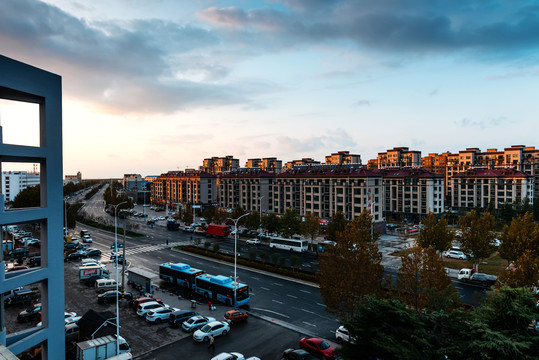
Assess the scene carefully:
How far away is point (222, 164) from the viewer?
15650cm

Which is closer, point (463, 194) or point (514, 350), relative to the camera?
point (514, 350)

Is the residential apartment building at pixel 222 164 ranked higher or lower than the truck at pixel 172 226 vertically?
higher

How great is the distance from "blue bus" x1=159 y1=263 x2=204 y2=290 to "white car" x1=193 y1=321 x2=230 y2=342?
1160 centimetres

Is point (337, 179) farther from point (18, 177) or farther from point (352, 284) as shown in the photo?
point (18, 177)

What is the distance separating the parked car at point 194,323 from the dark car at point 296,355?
26.5 ft

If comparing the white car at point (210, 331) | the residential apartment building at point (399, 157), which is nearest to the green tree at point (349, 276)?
the white car at point (210, 331)

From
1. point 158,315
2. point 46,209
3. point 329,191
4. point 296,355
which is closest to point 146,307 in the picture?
point 158,315

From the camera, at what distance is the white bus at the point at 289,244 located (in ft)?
191

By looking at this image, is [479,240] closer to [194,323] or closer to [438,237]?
[438,237]

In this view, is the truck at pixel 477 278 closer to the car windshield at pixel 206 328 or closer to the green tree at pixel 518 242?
the green tree at pixel 518 242

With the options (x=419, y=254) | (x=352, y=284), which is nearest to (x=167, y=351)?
(x=352, y=284)

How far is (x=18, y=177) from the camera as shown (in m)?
168

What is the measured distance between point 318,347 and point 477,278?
27.6m

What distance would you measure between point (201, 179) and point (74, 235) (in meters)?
46.9
